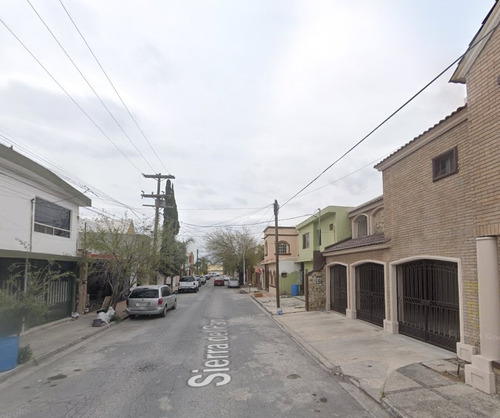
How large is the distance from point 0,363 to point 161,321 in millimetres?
8682

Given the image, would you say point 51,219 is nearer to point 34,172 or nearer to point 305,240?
point 34,172

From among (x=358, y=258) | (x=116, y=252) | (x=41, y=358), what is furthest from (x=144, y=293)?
(x=358, y=258)

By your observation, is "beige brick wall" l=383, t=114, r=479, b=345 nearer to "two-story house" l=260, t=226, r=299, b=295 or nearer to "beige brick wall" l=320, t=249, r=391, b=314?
"beige brick wall" l=320, t=249, r=391, b=314

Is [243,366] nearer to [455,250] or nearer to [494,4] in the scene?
[455,250]

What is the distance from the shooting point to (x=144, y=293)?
1706 cm

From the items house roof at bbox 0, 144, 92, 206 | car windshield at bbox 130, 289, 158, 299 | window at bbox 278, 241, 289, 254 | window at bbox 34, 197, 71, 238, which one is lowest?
car windshield at bbox 130, 289, 158, 299

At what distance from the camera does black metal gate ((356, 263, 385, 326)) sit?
42.1 ft

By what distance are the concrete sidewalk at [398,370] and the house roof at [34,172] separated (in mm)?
10565

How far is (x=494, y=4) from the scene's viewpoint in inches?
253

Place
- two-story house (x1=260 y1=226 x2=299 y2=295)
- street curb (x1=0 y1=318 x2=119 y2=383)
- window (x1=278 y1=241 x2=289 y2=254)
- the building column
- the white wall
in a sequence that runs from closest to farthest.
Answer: the building column
street curb (x1=0 y1=318 x2=119 y2=383)
the white wall
two-story house (x1=260 y1=226 x2=299 y2=295)
window (x1=278 y1=241 x2=289 y2=254)

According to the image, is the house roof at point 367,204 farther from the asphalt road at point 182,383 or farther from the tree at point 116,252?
the tree at point 116,252

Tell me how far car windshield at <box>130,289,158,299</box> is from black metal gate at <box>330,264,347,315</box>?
8761 mm

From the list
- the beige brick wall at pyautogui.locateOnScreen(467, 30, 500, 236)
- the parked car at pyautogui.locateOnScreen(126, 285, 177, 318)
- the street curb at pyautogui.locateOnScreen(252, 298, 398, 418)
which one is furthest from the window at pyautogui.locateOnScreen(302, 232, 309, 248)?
the beige brick wall at pyautogui.locateOnScreen(467, 30, 500, 236)

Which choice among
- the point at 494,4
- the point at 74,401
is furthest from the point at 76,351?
the point at 494,4
